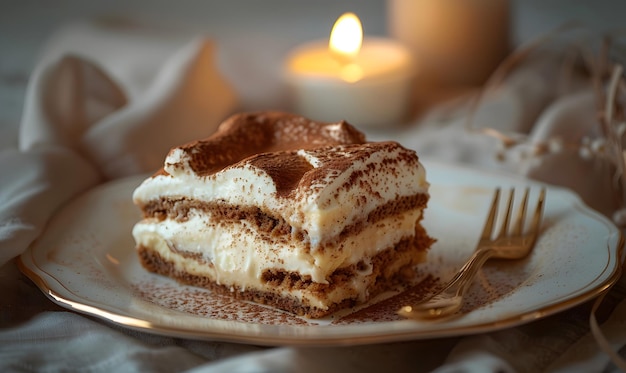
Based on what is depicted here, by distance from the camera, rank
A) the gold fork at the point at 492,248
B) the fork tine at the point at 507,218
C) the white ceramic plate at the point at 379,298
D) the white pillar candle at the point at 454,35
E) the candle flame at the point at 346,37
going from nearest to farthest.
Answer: the white ceramic plate at the point at 379,298 → the gold fork at the point at 492,248 → the fork tine at the point at 507,218 → the candle flame at the point at 346,37 → the white pillar candle at the point at 454,35

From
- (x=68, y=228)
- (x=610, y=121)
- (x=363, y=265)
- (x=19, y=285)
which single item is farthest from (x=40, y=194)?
(x=610, y=121)

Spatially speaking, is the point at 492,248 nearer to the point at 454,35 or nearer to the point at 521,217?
the point at 521,217

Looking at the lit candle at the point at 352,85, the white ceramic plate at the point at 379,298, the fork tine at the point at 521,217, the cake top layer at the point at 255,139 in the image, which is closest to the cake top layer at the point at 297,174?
the cake top layer at the point at 255,139

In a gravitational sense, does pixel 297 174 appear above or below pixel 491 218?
above

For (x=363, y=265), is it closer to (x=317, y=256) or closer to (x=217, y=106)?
(x=317, y=256)

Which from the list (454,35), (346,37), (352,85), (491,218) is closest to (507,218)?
(491,218)

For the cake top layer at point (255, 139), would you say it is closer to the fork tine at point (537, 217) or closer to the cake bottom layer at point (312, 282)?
the cake bottom layer at point (312, 282)

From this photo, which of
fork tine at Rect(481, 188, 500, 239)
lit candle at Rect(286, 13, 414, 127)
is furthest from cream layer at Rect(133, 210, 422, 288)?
lit candle at Rect(286, 13, 414, 127)
